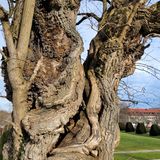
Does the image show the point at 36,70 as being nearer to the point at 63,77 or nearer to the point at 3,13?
the point at 63,77

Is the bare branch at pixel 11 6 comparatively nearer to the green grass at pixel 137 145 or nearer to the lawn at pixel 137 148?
the lawn at pixel 137 148

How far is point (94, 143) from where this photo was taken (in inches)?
227

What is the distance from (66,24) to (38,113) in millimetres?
1294

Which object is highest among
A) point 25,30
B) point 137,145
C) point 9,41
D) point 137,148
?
point 25,30

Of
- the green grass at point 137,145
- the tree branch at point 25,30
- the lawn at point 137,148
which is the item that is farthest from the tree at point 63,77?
the green grass at point 137,145

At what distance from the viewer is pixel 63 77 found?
226 inches

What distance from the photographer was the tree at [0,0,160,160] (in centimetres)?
562

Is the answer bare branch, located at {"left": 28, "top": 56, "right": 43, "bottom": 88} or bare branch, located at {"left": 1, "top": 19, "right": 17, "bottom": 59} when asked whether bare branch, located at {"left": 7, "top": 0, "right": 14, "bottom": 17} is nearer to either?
bare branch, located at {"left": 1, "top": 19, "right": 17, "bottom": 59}

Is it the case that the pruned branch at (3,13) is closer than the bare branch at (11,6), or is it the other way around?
the pruned branch at (3,13)

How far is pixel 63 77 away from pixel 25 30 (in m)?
0.87

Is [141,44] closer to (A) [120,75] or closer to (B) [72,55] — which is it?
(A) [120,75]

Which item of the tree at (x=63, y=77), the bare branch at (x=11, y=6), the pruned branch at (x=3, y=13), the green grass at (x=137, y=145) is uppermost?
the bare branch at (x=11, y=6)

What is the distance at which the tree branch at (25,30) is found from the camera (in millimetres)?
5789

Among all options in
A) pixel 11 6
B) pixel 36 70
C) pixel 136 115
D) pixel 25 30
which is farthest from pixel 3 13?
pixel 136 115
